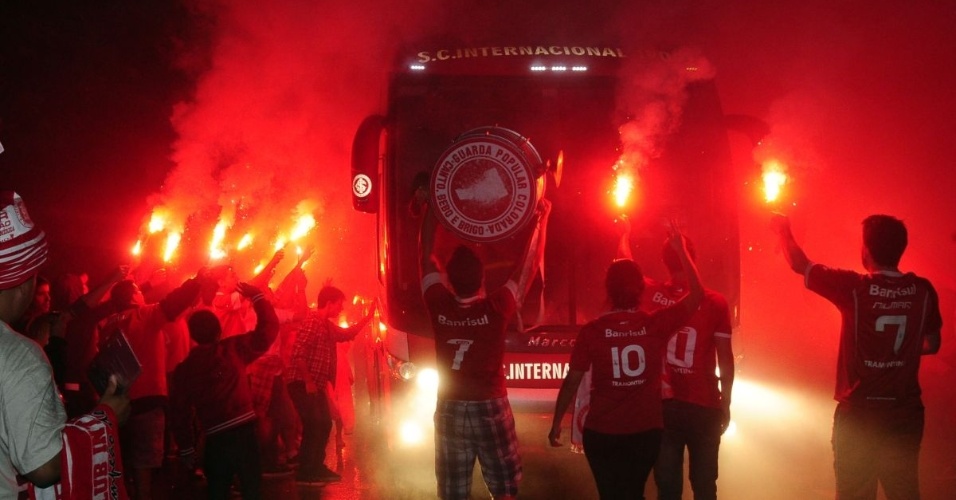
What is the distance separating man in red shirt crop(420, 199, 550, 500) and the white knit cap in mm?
2339

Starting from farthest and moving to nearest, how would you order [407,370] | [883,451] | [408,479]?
[408,479], [407,370], [883,451]

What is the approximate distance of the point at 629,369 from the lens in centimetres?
423

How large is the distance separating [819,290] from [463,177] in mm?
2353

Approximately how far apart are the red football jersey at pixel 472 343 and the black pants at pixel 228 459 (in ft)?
4.69

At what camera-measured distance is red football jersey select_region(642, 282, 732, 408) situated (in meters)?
4.80

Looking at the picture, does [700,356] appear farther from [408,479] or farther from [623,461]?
[408,479]

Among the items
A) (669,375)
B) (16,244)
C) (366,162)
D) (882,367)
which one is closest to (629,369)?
(669,375)

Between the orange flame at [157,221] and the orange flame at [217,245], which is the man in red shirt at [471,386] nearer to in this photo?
the orange flame at [157,221]

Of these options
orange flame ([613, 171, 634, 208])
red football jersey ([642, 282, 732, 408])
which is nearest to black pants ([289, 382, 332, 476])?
orange flame ([613, 171, 634, 208])

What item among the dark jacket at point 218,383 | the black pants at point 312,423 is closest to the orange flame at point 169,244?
the black pants at point 312,423

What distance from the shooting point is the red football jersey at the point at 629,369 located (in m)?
4.21

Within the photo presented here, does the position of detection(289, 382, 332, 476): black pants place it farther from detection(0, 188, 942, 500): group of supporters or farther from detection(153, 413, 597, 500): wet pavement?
detection(0, 188, 942, 500): group of supporters

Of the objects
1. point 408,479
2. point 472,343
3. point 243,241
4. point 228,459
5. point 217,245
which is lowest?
point 408,479

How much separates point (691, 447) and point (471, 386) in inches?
54.8
